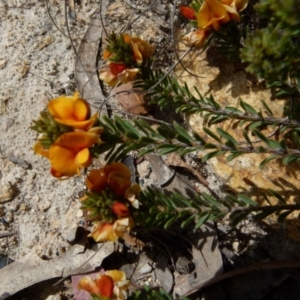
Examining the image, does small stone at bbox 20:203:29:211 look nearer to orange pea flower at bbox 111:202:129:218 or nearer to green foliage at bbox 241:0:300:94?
orange pea flower at bbox 111:202:129:218

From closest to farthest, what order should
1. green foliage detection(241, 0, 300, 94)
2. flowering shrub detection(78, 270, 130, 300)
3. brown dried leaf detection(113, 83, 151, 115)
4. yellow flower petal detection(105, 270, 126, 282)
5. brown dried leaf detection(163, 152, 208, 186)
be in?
green foliage detection(241, 0, 300, 94)
flowering shrub detection(78, 270, 130, 300)
yellow flower petal detection(105, 270, 126, 282)
brown dried leaf detection(163, 152, 208, 186)
brown dried leaf detection(113, 83, 151, 115)

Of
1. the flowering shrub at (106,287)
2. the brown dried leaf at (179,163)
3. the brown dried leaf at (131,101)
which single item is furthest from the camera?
the brown dried leaf at (131,101)

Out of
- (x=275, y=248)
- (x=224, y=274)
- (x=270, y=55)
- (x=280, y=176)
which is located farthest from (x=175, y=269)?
(x=270, y=55)

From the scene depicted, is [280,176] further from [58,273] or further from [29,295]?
[29,295]

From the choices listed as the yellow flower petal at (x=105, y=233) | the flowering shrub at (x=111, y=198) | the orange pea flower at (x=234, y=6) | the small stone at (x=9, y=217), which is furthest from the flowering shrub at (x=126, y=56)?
the small stone at (x=9, y=217)

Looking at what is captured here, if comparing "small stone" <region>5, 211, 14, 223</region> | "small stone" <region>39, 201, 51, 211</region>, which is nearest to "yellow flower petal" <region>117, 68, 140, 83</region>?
"small stone" <region>39, 201, 51, 211</region>

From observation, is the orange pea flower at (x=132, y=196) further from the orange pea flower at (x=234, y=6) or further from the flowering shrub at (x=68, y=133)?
the orange pea flower at (x=234, y=6)
